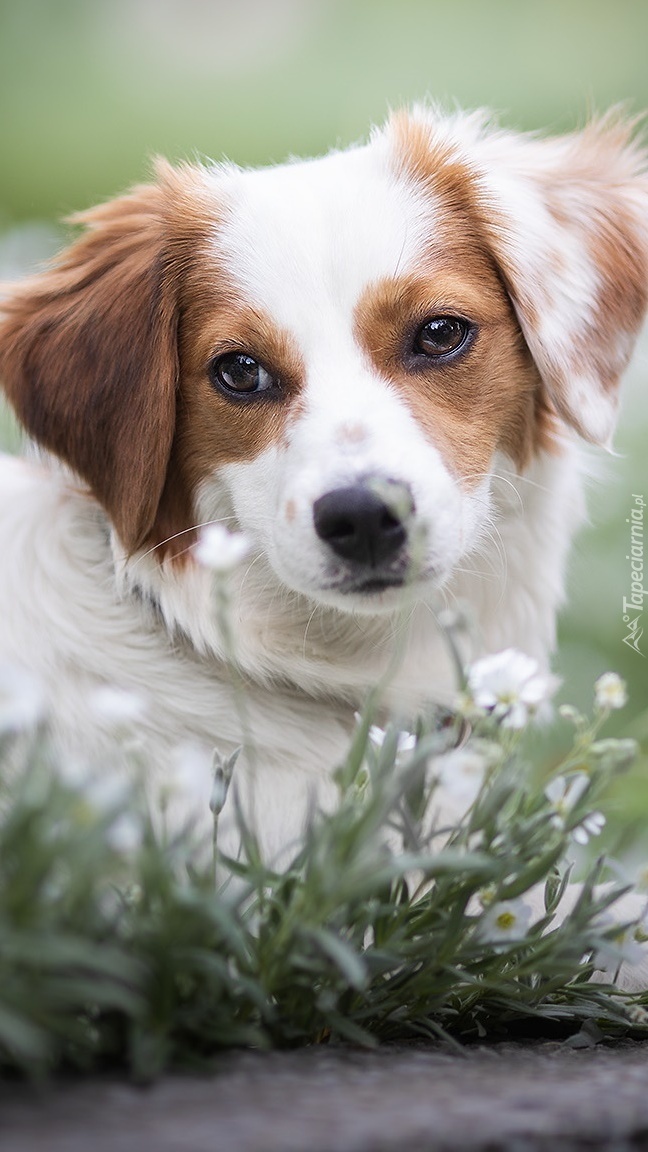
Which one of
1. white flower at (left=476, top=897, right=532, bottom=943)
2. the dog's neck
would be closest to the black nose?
the dog's neck

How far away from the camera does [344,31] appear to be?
16.0 ft

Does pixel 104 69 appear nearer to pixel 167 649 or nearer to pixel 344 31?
pixel 344 31

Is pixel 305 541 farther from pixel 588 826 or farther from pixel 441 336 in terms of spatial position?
pixel 588 826

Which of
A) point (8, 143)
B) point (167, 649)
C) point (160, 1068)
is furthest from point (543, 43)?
point (160, 1068)

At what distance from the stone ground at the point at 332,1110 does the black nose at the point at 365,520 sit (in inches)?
27.0

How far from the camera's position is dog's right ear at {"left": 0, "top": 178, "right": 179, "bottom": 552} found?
6.50 feet

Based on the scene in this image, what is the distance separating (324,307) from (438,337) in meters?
0.19

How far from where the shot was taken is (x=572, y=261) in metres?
2.09

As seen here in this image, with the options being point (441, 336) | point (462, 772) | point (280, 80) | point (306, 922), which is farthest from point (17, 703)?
point (280, 80)

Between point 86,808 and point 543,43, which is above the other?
point 543,43

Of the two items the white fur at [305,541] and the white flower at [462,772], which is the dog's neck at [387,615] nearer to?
the white fur at [305,541]

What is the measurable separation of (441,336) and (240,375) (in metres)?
0.32

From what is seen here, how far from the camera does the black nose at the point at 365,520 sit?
162cm

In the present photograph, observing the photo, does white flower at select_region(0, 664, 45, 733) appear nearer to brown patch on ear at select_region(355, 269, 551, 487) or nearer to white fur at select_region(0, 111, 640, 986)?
white fur at select_region(0, 111, 640, 986)
